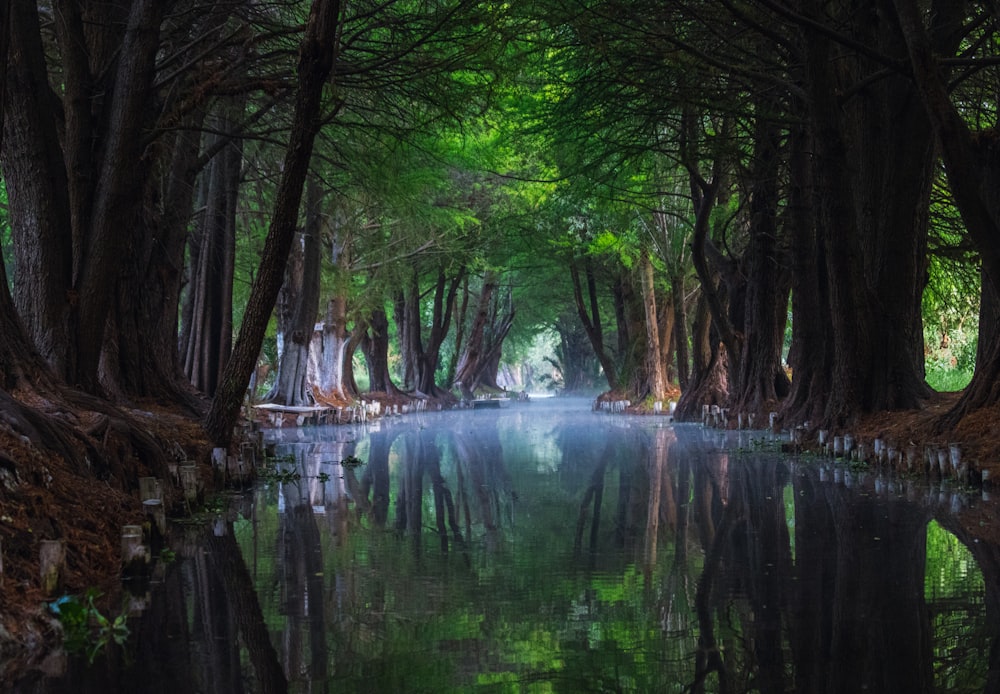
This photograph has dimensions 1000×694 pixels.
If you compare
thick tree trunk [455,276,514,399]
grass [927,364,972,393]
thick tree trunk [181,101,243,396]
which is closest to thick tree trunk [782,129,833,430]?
thick tree trunk [181,101,243,396]

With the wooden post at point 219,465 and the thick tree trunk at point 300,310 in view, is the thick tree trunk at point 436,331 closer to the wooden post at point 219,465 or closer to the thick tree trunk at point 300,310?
the thick tree trunk at point 300,310

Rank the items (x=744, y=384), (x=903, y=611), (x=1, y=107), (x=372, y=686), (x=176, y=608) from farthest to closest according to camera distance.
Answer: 1. (x=744, y=384)
2. (x=1, y=107)
3. (x=176, y=608)
4. (x=903, y=611)
5. (x=372, y=686)

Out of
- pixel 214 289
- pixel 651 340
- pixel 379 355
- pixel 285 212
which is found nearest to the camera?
pixel 285 212

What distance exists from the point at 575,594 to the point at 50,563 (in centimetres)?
264

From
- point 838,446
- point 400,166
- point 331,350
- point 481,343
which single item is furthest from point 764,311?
point 481,343

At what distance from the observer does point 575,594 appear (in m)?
5.64

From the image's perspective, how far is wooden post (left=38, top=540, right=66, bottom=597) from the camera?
5.09 m

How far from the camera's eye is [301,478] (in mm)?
12312

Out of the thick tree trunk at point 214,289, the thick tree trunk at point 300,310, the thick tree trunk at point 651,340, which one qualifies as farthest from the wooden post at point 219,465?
the thick tree trunk at point 651,340

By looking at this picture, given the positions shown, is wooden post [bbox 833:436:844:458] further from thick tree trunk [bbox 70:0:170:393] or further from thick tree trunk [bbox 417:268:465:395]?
thick tree trunk [bbox 417:268:465:395]

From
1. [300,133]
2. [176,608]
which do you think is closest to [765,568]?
[176,608]

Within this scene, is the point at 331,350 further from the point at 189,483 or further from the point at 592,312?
the point at 189,483

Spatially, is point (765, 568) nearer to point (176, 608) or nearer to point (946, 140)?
point (176, 608)

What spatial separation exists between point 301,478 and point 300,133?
14.3 feet
